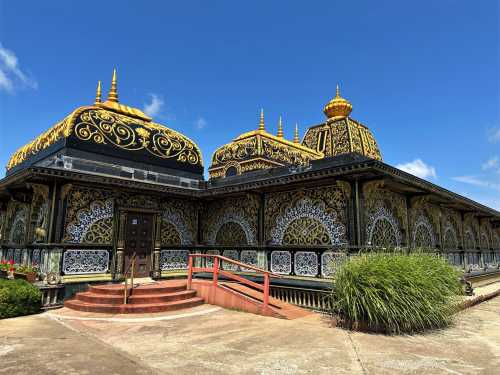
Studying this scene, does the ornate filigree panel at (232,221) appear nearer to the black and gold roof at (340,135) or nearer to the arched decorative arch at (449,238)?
the black and gold roof at (340,135)

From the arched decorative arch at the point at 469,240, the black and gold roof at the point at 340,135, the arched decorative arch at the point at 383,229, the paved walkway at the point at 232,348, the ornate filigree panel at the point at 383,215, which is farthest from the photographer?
the black and gold roof at the point at 340,135

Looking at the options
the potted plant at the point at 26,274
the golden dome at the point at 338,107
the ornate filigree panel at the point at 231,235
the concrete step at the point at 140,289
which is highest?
the golden dome at the point at 338,107

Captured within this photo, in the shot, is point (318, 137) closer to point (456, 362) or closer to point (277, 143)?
point (277, 143)

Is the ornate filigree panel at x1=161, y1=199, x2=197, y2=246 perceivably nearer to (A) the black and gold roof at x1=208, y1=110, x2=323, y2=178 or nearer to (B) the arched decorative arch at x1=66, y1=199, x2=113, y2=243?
(B) the arched decorative arch at x1=66, y1=199, x2=113, y2=243

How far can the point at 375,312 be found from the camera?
20.0 feet

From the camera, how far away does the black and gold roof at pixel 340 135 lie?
16.5 meters

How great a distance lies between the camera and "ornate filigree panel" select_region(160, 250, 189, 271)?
38.0ft

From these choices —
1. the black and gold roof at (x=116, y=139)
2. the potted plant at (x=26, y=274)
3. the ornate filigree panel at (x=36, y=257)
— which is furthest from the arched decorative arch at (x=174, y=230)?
the potted plant at (x=26, y=274)

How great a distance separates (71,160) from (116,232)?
236cm

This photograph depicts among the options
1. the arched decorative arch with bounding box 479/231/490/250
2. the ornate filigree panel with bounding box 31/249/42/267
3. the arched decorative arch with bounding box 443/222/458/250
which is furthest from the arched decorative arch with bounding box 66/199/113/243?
the arched decorative arch with bounding box 479/231/490/250

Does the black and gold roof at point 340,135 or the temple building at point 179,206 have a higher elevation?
the black and gold roof at point 340,135

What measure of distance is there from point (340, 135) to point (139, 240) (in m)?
10.3

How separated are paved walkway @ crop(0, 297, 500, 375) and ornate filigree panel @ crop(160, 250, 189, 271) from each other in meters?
4.37

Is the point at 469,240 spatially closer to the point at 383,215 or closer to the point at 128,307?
the point at 383,215
